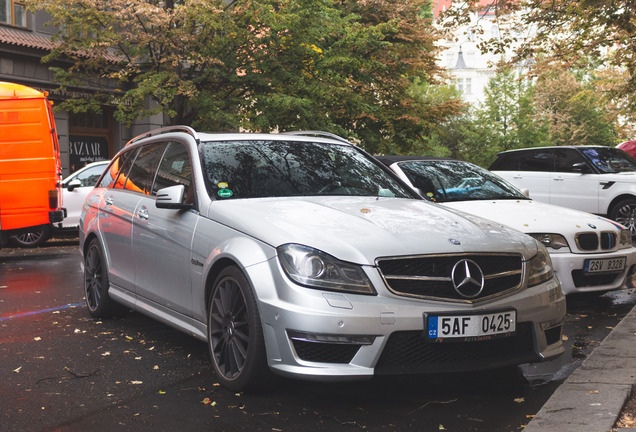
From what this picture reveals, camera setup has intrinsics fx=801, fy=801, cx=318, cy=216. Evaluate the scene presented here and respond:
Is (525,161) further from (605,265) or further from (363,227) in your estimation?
(363,227)

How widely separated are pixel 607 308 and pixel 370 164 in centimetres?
323

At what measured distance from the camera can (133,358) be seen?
Answer: 579 cm

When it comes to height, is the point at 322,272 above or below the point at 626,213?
above

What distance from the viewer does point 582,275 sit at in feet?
24.5

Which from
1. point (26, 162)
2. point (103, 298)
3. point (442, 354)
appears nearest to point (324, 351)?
point (442, 354)

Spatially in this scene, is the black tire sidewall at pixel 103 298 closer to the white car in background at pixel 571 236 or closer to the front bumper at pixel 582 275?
the white car in background at pixel 571 236

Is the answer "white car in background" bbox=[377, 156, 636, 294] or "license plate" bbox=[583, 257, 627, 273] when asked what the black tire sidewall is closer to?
"white car in background" bbox=[377, 156, 636, 294]

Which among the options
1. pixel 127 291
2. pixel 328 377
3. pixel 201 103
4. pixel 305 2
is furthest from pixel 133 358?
pixel 305 2

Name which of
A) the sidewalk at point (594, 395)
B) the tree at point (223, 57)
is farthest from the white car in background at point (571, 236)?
the tree at point (223, 57)

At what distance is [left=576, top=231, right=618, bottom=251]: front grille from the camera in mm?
7551

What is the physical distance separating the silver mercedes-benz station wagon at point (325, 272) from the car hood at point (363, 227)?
0.01 meters

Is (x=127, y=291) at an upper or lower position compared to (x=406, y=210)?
lower

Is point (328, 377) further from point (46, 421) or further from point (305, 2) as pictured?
point (305, 2)

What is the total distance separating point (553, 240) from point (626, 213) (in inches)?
330
